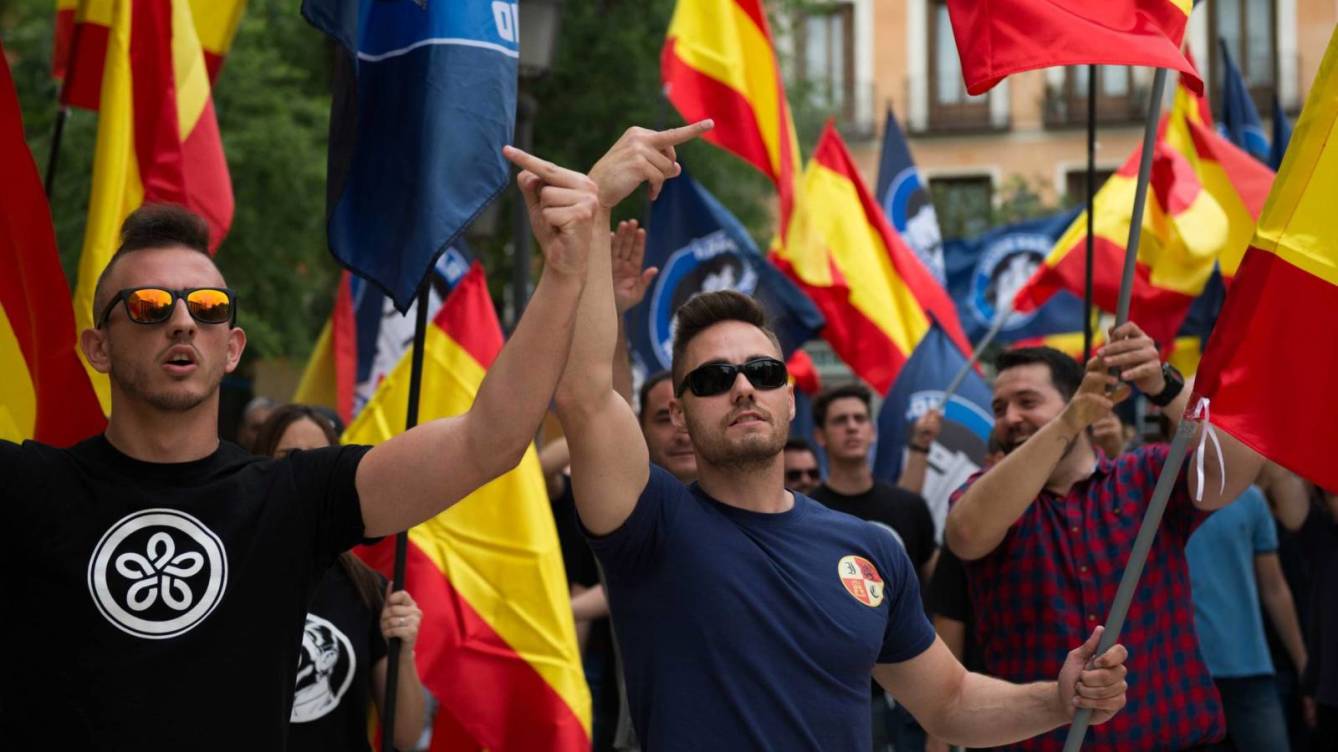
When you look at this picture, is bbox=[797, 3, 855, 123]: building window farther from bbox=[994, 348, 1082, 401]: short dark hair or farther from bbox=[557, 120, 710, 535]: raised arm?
bbox=[557, 120, 710, 535]: raised arm

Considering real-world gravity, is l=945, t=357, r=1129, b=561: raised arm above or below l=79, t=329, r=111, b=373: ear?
below

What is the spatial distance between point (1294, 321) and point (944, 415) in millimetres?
5051

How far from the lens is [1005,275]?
12.4m

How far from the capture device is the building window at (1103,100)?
34531 millimetres

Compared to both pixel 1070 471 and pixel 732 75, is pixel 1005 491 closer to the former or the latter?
pixel 1070 471

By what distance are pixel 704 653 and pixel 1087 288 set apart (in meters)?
2.68

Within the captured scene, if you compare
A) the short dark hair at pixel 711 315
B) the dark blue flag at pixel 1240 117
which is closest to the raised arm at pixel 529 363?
the short dark hair at pixel 711 315

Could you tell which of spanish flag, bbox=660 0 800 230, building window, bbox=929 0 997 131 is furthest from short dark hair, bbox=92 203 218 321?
building window, bbox=929 0 997 131

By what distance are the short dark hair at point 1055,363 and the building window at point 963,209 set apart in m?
23.7

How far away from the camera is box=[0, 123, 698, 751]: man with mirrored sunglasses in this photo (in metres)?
2.88

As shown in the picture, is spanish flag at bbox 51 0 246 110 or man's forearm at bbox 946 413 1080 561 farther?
spanish flag at bbox 51 0 246 110

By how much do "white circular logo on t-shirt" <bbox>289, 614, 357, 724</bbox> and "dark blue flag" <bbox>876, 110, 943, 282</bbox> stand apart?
795 centimetres

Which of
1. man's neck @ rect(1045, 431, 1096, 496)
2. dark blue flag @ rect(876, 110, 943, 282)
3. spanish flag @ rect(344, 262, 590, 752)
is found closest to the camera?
man's neck @ rect(1045, 431, 1096, 496)

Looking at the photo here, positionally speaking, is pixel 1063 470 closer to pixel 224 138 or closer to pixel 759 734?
pixel 759 734
